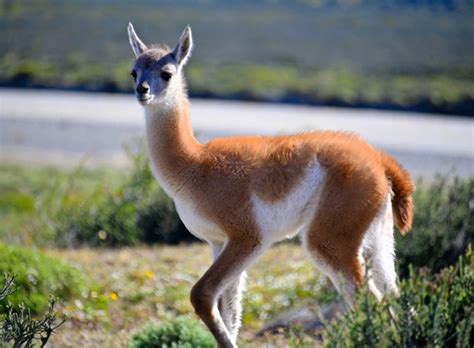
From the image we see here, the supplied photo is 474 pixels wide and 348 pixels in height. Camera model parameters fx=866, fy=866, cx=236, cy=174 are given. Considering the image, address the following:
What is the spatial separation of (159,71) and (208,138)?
15572mm

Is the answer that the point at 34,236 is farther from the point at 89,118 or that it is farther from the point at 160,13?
the point at 160,13

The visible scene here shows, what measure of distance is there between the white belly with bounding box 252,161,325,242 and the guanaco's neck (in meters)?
0.58

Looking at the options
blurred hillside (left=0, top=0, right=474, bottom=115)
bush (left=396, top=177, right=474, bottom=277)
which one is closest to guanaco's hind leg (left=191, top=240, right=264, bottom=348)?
bush (left=396, top=177, right=474, bottom=277)

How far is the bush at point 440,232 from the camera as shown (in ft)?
29.9

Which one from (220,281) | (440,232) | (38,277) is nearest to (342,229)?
(220,281)

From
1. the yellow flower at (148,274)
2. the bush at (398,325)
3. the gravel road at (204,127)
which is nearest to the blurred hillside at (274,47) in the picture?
the gravel road at (204,127)

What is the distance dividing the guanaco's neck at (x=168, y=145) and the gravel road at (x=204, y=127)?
10.5 m

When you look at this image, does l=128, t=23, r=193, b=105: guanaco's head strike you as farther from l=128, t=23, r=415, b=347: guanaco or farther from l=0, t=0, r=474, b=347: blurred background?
l=0, t=0, r=474, b=347: blurred background

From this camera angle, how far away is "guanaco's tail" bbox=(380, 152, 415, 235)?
6.39 meters

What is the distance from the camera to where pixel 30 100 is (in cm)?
3216

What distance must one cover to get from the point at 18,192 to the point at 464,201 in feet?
30.6

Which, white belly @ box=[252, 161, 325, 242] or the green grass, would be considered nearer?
white belly @ box=[252, 161, 325, 242]

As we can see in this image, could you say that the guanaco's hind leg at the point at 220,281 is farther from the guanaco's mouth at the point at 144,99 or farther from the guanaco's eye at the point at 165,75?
the guanaco's eye at the point at 165,75

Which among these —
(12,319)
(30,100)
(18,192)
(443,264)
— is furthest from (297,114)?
(12,319)
